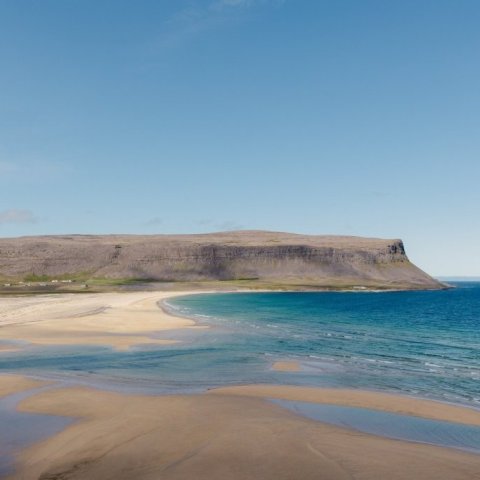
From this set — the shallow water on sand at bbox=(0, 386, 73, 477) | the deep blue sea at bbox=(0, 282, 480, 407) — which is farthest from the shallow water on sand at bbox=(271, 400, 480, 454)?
the shallow water on sand at bbox=(0, 386, 73, 477)

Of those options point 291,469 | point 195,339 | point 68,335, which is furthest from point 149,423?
point 68,335

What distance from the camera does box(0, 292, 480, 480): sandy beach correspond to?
15.0 metres

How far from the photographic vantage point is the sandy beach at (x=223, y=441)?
49.1 ft

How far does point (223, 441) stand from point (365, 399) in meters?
9.26

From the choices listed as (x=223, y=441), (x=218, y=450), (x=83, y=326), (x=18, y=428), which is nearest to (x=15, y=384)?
(x=18, y=428)

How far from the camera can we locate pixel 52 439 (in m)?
18.1

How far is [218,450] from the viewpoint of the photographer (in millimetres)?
16672

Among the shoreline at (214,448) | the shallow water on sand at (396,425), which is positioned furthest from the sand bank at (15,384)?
the shallow water on sand at (396,425)

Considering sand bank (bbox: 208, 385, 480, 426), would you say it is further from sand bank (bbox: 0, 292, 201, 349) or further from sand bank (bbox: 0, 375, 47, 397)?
sand bank (bbox: 0, 292, 201, 349)

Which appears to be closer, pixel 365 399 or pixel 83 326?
pixel 365 399

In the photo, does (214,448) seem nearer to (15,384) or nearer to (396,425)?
(396,425)

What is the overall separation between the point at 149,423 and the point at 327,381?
39.9 ft

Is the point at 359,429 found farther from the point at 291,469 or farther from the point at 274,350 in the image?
the point at 274,350

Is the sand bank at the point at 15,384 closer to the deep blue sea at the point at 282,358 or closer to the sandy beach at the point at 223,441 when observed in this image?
the sandy beach at the point at 223,441
